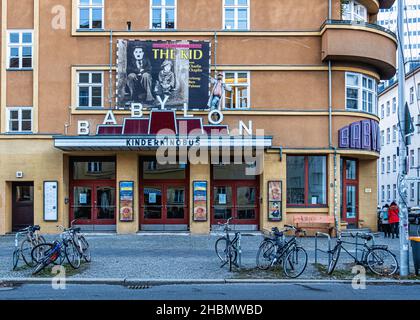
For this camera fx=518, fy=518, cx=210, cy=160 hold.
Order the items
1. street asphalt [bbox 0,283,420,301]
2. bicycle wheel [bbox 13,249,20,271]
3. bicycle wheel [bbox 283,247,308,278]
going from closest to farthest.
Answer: street asphalt [bbox 0,283,420,301]
bicycle wheel [bbox 283,247,308,278]
bicycle wheel [bbox 13,249,20,271]

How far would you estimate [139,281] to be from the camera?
1175 centimetres

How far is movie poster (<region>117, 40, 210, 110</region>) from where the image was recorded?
21922mm

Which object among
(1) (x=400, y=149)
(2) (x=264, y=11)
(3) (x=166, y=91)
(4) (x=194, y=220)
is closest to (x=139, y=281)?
(1) (x=400, y=149)

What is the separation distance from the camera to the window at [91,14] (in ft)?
73.8

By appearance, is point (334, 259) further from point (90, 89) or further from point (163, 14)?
point (163, 14)

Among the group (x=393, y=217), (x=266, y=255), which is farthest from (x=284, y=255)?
(x=393, y=217)

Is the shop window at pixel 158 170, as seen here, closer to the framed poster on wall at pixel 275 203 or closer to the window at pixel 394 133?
the framed poster on wall at pixel 275 203

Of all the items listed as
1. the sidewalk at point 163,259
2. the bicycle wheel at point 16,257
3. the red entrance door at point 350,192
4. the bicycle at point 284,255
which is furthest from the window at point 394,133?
the bicycle wheel at point 16,257

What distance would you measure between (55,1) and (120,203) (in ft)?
30.2

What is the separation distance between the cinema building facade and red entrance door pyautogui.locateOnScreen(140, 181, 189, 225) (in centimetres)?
6

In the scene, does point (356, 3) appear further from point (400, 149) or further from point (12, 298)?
point (12, 298)

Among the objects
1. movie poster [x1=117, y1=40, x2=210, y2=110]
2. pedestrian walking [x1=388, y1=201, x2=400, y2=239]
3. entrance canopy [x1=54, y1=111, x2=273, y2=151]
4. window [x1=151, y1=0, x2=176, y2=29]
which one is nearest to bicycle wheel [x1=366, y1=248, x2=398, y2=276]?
entrance canopy [x1=54, y1=111, x2=273, y2=151]

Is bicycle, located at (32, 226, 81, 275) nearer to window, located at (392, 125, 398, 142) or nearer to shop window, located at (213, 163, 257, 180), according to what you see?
shop window, located at (213, 163, 257, 180)

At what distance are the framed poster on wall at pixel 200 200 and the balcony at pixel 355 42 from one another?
7410 mm
